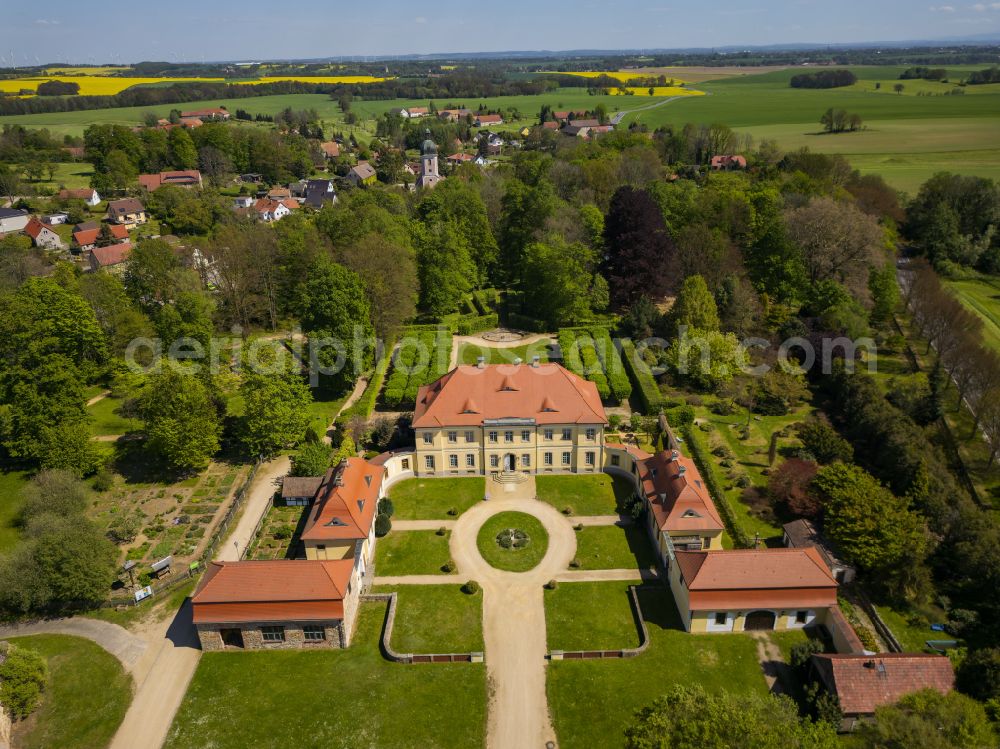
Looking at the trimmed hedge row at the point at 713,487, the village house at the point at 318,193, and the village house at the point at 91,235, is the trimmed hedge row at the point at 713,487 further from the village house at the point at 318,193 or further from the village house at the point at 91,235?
the village house at the point at 318,193

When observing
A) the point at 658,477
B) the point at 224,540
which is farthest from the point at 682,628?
the point at 224,540

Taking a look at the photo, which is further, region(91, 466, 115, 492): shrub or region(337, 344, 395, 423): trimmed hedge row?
region(337, 344, 395, 423): trimmed hedge row

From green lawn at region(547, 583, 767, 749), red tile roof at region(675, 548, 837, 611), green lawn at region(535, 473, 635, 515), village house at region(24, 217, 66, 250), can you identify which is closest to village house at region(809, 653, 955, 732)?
green lawn at region(547, 583, 767, 749)

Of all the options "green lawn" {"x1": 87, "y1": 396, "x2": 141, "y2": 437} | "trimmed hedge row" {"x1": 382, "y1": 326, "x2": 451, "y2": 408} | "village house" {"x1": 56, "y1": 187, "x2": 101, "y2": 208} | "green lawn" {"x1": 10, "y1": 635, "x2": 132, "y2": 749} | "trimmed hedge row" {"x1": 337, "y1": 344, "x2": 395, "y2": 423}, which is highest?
"village house" {"x1": 56, "y1": 187, "x2": 101, "y2": 208}

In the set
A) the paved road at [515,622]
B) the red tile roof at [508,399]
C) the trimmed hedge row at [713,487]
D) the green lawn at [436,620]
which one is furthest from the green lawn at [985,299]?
the green lawn at [436,620]

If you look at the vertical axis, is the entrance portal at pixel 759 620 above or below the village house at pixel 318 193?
below

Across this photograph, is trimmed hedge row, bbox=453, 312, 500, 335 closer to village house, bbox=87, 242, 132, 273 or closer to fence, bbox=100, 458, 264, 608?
fence, bbox=100, 458, 264, 608
